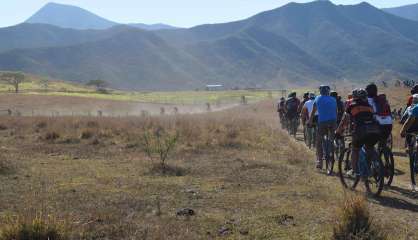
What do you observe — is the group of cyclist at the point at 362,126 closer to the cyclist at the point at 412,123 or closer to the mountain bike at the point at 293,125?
the cyclist at the point at 412,123

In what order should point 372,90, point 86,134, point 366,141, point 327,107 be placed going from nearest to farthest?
point 366,141, point 372,90, point 327,107, point 86,134

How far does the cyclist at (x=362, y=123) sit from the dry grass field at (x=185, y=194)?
100 cm

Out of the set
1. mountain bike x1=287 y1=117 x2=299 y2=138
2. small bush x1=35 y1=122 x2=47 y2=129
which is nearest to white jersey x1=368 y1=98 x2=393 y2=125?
mountain bike x1=287 y1=117 x2=299 y2=138

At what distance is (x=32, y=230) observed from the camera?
19.7 ft

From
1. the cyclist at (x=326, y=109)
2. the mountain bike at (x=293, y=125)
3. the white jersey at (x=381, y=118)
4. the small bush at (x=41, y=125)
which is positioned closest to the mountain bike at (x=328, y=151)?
the cyclist at (x=326, y=109)

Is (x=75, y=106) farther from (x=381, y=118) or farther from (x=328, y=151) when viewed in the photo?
(x=381, y=118)

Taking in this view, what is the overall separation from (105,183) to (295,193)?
12.3ft

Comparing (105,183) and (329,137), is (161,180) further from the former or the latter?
(329,137)

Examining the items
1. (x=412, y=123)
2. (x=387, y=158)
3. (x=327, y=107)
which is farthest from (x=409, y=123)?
(x=327, y=107)

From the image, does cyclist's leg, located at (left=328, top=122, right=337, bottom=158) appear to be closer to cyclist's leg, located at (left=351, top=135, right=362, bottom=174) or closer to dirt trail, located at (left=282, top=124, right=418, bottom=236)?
dirt trail, located at (left=282, top=124, right=418, bottom=236)

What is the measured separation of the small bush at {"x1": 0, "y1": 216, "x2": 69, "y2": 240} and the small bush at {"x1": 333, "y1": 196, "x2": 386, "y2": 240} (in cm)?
331

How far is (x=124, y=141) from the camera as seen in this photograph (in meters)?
18.6

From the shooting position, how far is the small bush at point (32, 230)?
5.98m

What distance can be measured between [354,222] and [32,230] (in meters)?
3.83
